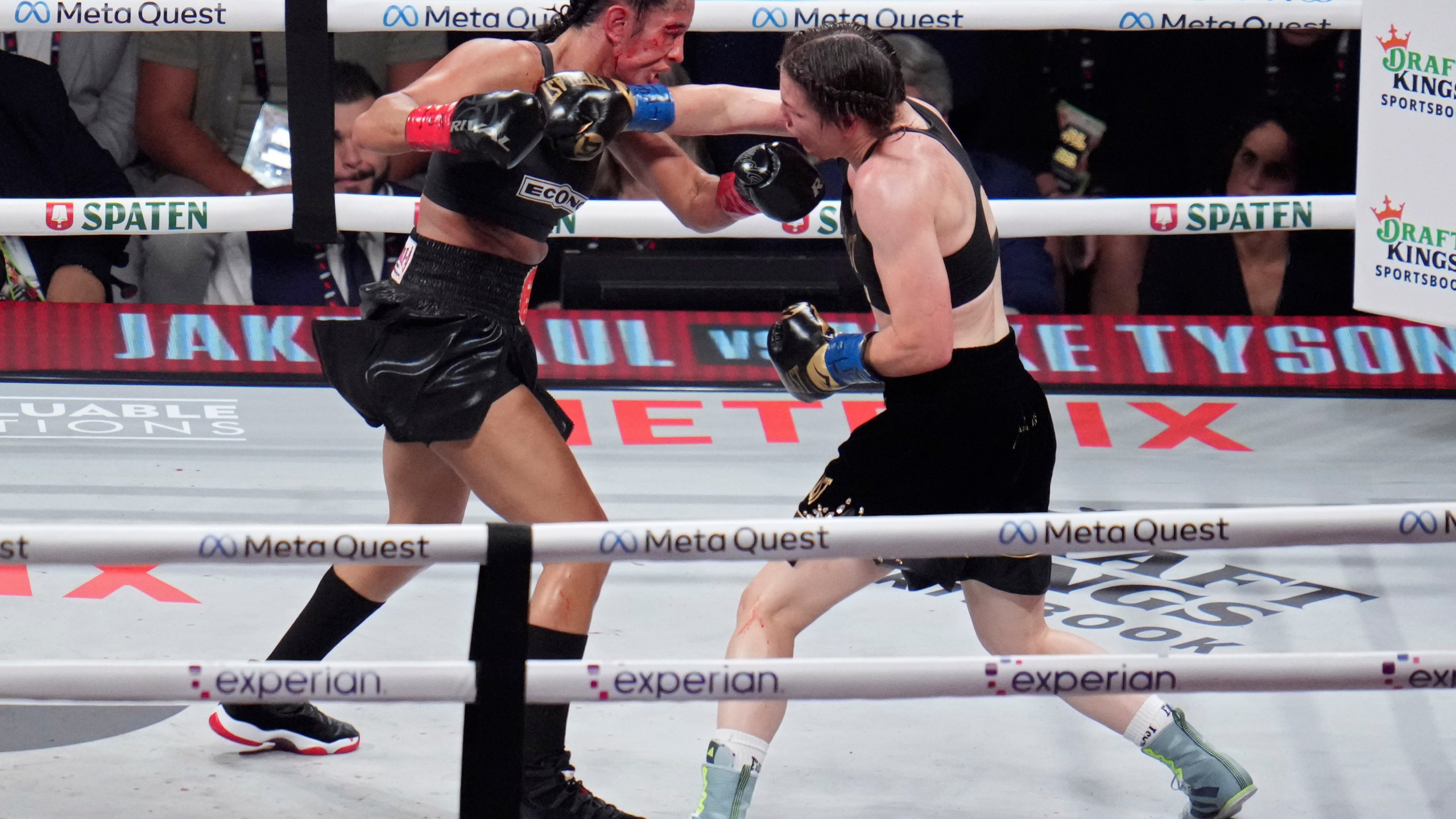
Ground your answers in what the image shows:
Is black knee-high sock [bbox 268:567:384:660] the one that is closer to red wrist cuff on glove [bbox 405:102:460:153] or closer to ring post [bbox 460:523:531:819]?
red wrist cuff on glove [bbox 405:102:460:153]

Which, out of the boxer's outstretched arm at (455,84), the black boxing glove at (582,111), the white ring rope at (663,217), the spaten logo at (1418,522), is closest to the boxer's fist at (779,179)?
the black boxing glove at (582,111)

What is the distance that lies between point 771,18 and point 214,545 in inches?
89.6

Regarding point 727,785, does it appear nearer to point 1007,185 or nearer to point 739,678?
point 739,678

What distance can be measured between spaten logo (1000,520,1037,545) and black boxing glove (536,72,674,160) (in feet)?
3.14

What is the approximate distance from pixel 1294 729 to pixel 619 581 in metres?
1.27

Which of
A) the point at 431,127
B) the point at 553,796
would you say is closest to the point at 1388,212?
the point at 431,127

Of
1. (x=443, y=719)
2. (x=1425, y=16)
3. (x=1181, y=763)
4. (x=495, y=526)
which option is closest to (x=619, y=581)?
(x=443, y=719)

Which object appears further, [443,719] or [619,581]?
[619,581]

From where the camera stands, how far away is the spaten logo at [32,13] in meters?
3.42

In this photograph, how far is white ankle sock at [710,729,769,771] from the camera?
2.14 metres

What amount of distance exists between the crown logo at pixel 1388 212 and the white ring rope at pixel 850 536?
1.74 metres

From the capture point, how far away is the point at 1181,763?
88.1 inches

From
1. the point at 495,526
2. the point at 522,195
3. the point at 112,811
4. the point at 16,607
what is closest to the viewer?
the point at 495,526

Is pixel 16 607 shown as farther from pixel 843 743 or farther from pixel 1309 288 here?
pixel 1309 288
